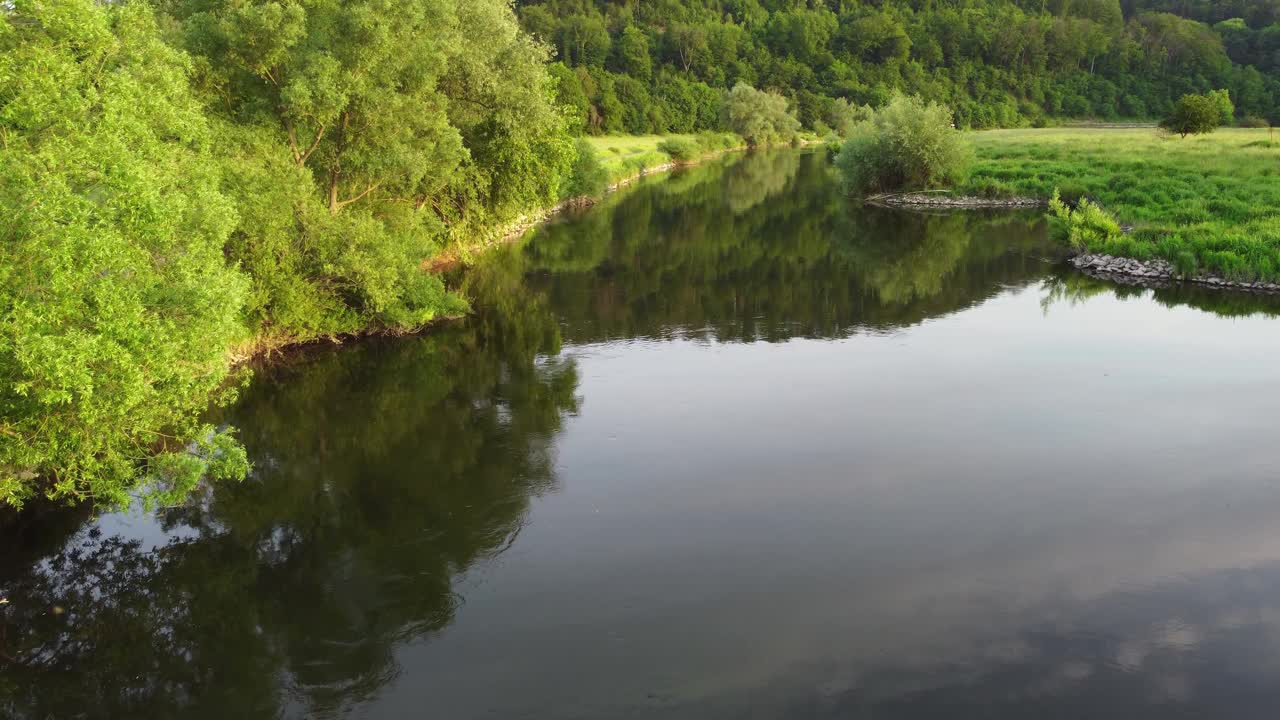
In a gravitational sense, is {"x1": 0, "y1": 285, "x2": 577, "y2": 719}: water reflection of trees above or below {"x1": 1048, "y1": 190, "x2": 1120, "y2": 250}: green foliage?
below

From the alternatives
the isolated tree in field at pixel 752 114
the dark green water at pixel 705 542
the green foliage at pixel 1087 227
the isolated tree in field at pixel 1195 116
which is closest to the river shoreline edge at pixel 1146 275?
the green foliage at pixel 1087 227

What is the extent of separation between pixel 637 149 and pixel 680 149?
21.9 ft

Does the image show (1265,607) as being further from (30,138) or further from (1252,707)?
(30,138)

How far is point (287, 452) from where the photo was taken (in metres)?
19.6

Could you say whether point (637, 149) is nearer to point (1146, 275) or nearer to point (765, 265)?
point (765, 265)

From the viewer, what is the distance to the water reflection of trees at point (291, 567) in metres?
11.7

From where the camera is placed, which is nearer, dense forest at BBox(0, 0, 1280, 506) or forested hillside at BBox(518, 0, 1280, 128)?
dense forest at BBox(0, 0, 1280, 506)

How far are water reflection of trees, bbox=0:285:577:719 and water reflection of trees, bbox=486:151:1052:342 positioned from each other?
30.5ft

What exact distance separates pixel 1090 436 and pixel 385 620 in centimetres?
1518

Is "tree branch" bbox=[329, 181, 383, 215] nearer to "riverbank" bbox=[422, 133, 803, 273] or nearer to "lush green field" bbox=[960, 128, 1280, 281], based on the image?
"riverbank" bbox=[422, 133, 803, 273]

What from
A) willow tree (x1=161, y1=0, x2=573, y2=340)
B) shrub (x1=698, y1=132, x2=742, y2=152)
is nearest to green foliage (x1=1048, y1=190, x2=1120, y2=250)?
willow tree (x1=161, y1=0, x2=573, y2=340)

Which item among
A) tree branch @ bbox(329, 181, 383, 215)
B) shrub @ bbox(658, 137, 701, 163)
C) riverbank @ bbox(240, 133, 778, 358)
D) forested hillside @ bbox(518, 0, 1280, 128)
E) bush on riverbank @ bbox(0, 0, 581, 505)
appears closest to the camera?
bush on riverbank @ bbox(0, 0, 581, 505)

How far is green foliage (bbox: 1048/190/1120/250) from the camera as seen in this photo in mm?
39844

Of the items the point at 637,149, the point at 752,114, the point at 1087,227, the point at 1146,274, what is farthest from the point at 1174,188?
the point at 752,114
